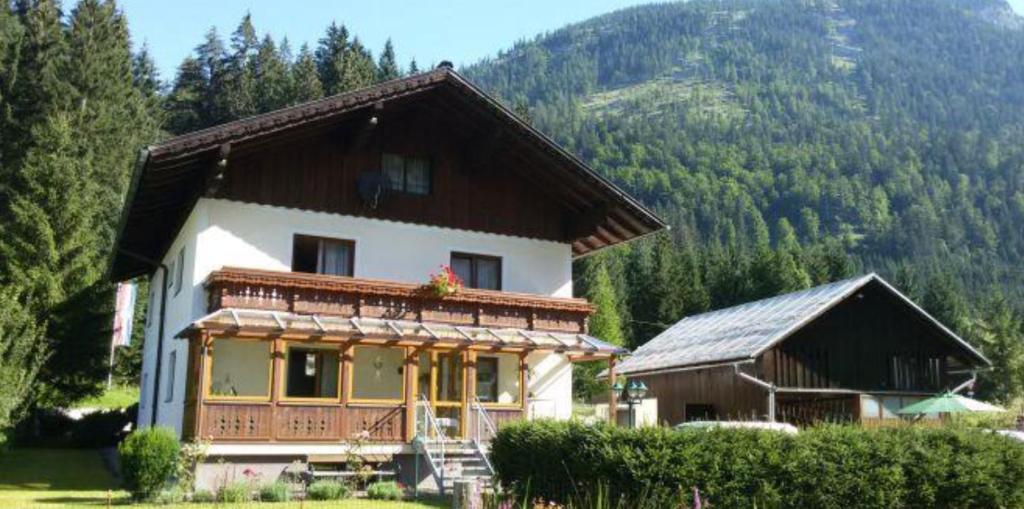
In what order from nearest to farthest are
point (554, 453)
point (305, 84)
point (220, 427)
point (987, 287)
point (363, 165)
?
1. point (554, 453)
2. point (220, 427)
3. point (363, 165)
4. point (305, 84)
5. point (987, 287)

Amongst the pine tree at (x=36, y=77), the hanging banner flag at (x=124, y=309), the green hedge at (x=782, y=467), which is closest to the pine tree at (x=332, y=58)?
the pine tree at (x=36, y=77)

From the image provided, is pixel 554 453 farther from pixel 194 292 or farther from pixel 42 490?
pixel 42 490

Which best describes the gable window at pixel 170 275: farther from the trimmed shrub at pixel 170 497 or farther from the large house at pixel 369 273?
the trimmed shrub at pixel 170 497

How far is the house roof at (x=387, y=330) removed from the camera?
66.0ft

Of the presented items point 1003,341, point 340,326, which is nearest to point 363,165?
point 340,326

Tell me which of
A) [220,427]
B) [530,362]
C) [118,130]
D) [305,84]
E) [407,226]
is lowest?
Answer: [220,427]

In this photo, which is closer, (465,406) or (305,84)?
(465,406)

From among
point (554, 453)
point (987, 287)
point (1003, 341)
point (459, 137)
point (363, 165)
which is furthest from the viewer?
point (987, 287)

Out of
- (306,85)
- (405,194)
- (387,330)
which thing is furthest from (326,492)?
(306,85)

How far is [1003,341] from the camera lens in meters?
73.8

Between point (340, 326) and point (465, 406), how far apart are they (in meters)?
3.62

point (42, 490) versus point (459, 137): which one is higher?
point (459, 137)

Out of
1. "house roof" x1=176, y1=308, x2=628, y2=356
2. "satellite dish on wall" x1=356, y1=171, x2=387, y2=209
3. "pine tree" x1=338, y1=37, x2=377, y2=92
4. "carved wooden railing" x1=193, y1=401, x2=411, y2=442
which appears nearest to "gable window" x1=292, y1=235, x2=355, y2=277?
"satellite dish on wall" x1=356, y1=171, x2=387, y2=209

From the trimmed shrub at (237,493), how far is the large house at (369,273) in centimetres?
141
